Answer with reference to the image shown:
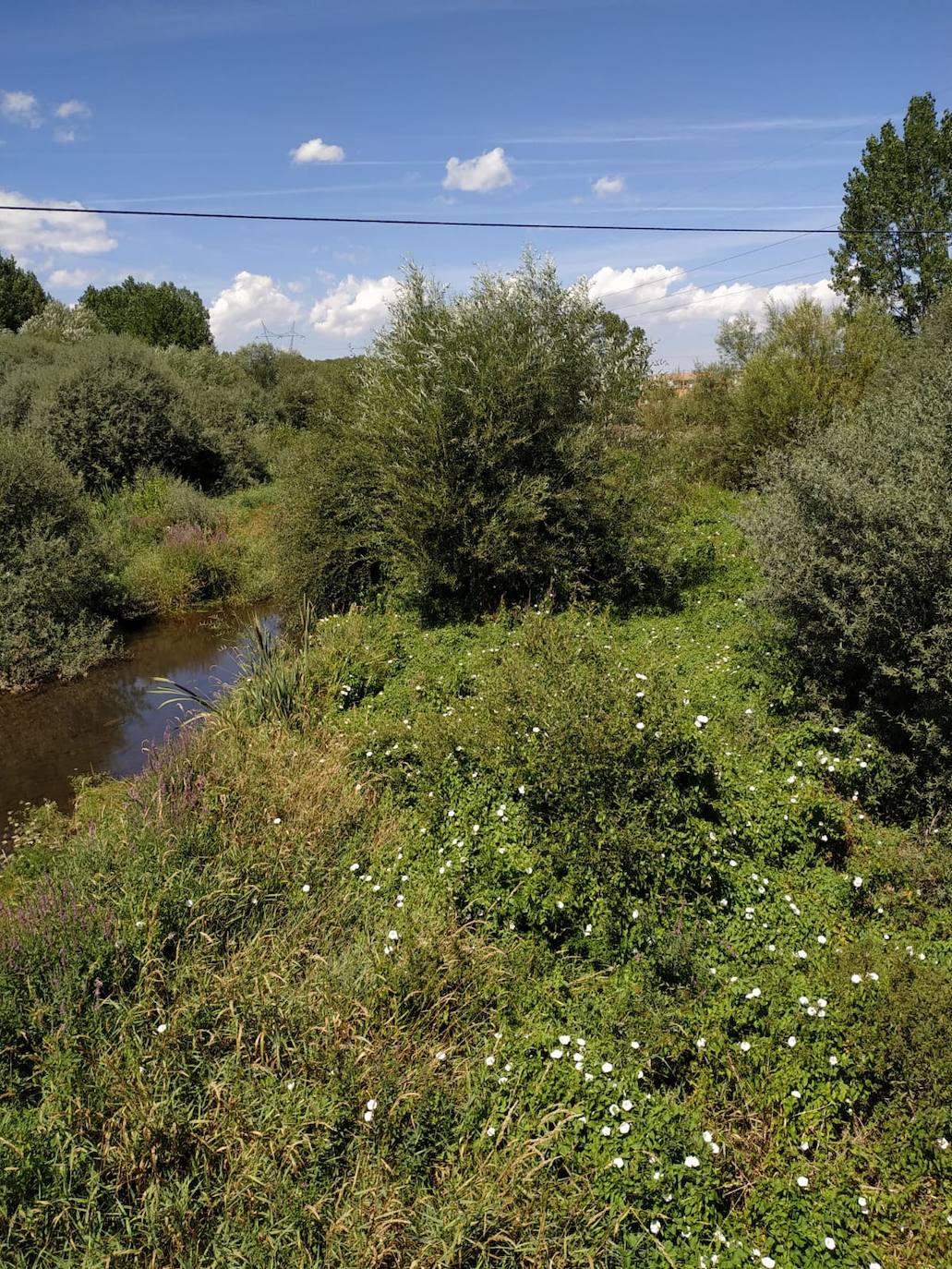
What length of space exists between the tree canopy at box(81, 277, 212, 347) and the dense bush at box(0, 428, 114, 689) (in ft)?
93.7

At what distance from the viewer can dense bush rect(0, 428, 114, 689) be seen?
11.1 m

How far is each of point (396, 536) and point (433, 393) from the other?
1.93 metres

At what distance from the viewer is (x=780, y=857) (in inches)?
184

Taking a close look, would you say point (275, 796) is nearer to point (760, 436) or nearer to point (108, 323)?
point (760, 436)

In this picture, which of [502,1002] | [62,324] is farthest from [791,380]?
Answer: [62,324]

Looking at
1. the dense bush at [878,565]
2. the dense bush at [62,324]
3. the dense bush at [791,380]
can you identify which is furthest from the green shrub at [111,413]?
the dense bush at [878,565]

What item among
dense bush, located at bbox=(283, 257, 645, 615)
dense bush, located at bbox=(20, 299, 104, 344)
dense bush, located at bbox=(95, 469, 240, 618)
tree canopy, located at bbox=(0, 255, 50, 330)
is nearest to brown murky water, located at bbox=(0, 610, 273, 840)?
dense bush, located at bbox=(95, 469, 240, 618)

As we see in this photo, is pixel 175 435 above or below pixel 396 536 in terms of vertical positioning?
above

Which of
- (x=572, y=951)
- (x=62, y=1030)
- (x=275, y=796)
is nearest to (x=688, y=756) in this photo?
(x=572, y=951)

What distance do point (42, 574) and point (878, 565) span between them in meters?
11.3

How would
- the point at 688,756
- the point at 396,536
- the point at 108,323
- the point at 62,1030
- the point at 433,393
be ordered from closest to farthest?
1. the point at 62,1030
2. the point at 688,756
3. the point at 433,393
4. the point at 396,536
5. the point at 108,323

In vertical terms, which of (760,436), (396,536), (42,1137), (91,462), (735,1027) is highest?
(91,462)

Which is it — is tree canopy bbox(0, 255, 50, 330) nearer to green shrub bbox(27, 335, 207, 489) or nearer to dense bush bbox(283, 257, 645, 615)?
green shrub bbox(27, 335, 207, 489)

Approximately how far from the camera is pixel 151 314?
127 feet
